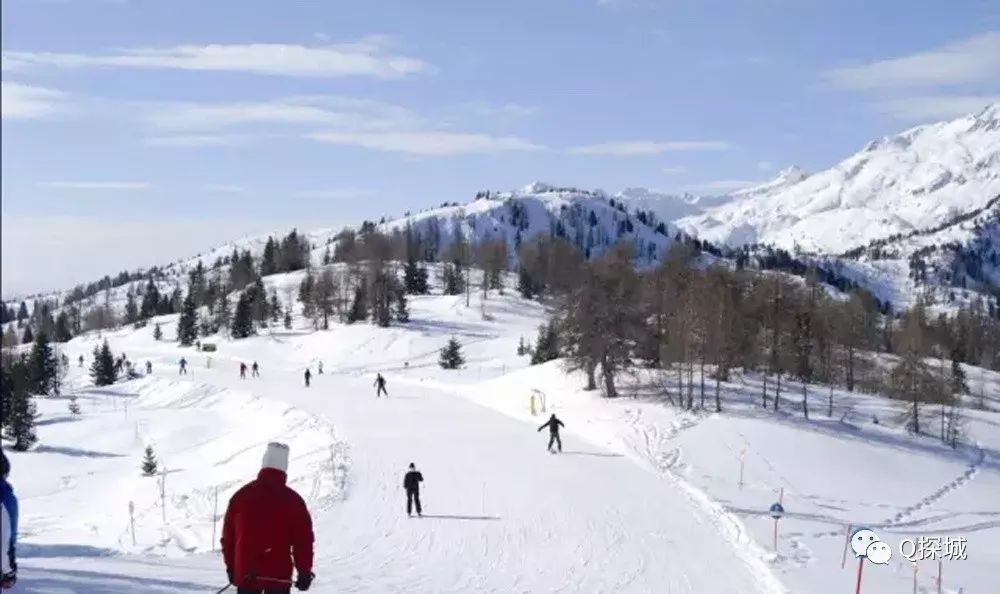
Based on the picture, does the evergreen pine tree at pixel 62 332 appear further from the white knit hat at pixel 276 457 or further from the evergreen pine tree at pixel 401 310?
the white knit hat at pixel 276 457

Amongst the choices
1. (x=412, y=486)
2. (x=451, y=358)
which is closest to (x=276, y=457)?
(x=412, y=486)

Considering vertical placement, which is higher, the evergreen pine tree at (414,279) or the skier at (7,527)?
the evergreen pine tree at (414,279)

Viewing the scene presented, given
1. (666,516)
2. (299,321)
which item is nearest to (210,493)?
(666,516)

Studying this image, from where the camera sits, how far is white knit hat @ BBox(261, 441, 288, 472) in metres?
7.32

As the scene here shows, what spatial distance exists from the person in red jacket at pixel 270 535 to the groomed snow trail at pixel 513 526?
7.74 metres

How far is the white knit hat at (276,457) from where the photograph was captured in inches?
288

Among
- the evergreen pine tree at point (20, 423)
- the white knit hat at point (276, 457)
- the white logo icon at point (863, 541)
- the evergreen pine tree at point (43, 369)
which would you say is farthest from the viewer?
the evergreen pine tree at point (43, 369)

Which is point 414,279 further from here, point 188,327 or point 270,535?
point 270,535

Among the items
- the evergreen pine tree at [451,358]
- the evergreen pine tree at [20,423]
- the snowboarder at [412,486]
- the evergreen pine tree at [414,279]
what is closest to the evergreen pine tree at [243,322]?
the evergreen pine tree at [414,279]

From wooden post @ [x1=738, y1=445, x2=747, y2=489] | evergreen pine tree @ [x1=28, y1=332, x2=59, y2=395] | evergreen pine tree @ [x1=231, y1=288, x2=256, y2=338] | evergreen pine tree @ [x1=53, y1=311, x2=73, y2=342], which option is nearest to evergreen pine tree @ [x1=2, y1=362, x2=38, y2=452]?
evergreen pine tree @ [x1=28, y1=332, x2=59, y2=395]

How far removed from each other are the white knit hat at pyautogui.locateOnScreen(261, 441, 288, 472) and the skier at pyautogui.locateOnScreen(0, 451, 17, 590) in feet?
10.1

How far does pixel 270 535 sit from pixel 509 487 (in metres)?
18.2

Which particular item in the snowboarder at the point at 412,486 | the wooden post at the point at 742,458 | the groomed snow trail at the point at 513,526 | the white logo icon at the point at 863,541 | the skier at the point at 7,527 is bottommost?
the wooden post at the point at 742,458

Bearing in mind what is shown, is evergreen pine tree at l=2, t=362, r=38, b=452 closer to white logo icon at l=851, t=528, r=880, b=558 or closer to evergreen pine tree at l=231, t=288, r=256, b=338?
white logo icon at l=851, t=528, r=880, b=558
